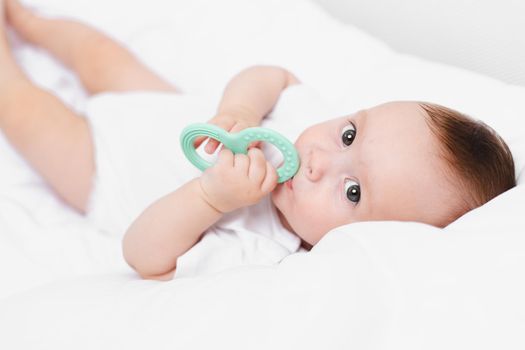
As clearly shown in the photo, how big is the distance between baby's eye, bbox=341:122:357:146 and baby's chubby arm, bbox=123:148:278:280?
128mm

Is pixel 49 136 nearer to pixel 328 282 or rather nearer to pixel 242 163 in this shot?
pixel 242 163

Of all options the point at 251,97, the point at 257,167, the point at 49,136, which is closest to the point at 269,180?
the point at 257,167

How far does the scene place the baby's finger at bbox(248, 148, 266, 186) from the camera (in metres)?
0.94

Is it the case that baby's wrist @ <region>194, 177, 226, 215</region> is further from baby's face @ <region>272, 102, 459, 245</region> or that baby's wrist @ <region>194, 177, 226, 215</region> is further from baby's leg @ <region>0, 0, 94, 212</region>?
baby's leg @ <region>0, 0, 94, 212</region>

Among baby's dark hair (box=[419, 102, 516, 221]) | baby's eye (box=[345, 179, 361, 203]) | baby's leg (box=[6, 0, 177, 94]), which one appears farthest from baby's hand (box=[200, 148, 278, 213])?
baby's leg (box=[6, 0, 177, 94])

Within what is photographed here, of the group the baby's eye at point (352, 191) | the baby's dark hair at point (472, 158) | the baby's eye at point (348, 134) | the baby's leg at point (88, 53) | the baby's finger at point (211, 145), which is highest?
the baby's dark hair at point (472, 158)

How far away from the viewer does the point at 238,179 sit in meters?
0.93

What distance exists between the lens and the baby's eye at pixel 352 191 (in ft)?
3.06

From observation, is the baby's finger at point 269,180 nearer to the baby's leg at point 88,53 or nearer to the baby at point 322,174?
the baby at point 322,174

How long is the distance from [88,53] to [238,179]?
686 millimetres

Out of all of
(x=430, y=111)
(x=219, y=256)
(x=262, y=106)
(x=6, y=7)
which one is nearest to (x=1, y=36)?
(x=6, y=7)

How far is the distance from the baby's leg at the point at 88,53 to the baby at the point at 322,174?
200 millimetres

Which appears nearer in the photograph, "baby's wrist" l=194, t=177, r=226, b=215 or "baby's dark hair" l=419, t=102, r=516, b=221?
"baby's dark hair" l=419, t=102, r=516, b=221

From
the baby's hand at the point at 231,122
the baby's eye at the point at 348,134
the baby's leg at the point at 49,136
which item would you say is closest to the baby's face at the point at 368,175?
the baby's eye at the point at 348,134
